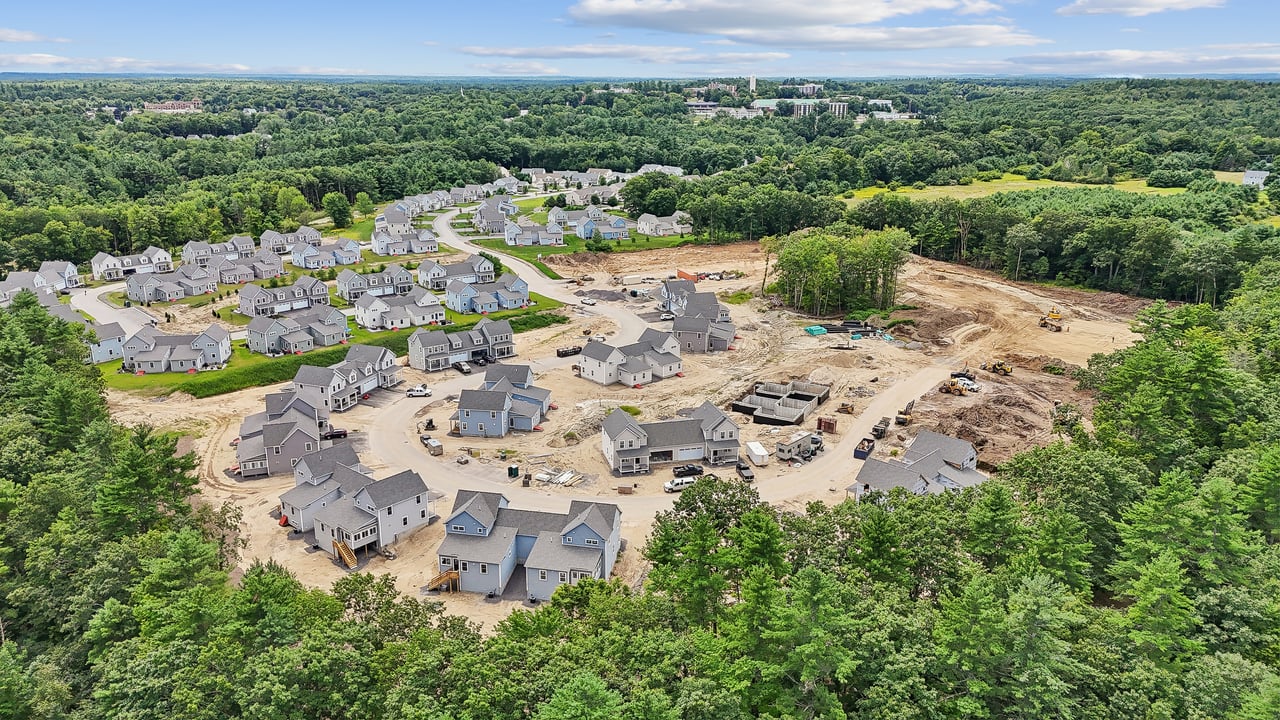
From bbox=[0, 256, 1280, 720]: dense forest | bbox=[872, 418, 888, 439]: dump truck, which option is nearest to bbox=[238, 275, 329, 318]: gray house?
bbox=[0, 256, 1280, 720]: dense forest

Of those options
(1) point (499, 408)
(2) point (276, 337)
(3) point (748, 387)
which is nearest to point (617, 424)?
(1) point (499, 408)

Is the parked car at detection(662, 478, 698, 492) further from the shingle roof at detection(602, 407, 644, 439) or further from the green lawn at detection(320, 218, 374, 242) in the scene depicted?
the green lawn at detection(320, 218, 374, 242)

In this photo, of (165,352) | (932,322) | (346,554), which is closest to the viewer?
(346,554)

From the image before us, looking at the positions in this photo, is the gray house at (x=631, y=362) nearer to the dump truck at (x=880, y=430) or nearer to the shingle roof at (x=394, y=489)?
the dump truck at (x=880, y=430)

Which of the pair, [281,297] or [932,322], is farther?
[281,297]

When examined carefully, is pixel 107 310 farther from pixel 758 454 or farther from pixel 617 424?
pixel 758 454

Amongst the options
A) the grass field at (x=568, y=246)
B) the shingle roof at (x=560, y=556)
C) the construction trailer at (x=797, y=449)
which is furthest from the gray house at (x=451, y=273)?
the shingle roof at (x=560, y=556)

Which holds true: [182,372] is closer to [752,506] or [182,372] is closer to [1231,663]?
[752,506]

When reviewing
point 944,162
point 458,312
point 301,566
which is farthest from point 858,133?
point 301,566
